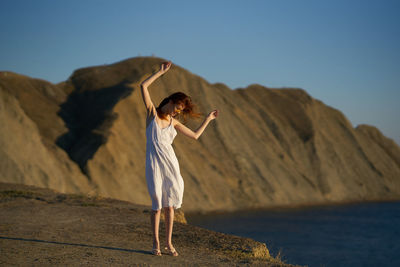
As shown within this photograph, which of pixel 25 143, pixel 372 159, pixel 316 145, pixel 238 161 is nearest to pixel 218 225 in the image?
pixel 25 143

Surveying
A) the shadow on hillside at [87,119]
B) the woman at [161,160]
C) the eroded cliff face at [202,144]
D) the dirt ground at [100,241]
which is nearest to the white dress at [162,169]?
the woman at [161,160]

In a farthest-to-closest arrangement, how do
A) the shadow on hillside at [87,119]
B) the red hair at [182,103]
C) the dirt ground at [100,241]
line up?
the shadow on hillside at [87,119] → the red hair at [182,103] → the dirt ground at [100,241]

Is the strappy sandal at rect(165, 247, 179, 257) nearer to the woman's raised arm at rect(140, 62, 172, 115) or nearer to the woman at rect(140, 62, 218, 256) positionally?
the woman at rect(140, 62, 218, 256)

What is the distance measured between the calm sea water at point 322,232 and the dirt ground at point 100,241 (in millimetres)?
6490

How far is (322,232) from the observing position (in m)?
27.3

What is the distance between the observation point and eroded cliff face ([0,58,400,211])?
31.0 meters

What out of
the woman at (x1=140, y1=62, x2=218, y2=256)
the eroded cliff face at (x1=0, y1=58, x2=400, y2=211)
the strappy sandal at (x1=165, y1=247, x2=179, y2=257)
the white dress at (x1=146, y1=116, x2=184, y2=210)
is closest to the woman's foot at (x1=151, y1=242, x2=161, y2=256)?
the woman at (x1=140, y1=62, x2=218, y2=256)

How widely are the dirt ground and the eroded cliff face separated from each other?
1091 centimetres

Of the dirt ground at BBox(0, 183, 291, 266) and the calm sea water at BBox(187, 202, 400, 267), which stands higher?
the dirt ground at BBox(0, 183, 291, 266)

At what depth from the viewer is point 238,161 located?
1746 inches

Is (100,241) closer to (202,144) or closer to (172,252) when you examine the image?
(172,252)

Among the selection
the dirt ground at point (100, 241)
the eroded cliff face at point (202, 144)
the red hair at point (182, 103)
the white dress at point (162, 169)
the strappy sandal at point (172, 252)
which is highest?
the red hair at point (182, 103)

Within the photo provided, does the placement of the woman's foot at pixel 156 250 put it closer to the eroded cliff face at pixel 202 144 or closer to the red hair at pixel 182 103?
the red hair at pixel 182 103

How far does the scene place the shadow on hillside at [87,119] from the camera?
109 feet
